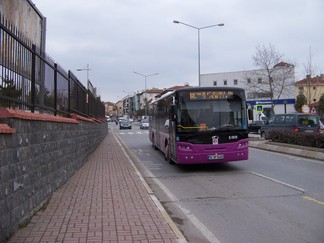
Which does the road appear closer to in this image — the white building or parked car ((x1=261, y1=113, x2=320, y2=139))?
parked car ((x1=261, y1=113, x2=320, y2=139))

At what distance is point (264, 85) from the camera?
65125 mm

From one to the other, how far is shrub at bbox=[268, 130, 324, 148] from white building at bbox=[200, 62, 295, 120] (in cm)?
950

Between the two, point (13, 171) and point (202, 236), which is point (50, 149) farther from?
point (202, 236)

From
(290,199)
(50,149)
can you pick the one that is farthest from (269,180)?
(50,149)

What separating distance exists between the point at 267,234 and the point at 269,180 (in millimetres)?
5292

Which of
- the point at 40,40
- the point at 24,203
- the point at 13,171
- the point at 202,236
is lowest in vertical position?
the point at 202,236

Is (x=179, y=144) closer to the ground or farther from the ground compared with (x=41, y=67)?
closer to the ground

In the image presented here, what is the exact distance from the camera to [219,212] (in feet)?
24.5

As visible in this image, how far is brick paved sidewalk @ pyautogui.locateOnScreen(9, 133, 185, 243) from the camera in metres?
5.47

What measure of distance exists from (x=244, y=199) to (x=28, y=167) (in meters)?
4.67

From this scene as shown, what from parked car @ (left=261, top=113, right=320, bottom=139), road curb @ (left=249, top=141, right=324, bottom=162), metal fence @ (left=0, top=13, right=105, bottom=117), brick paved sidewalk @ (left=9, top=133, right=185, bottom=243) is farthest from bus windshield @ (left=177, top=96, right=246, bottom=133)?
parked car @ (left=261, top=113, right=320, bottom=139)

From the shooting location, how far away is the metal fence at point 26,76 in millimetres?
5941

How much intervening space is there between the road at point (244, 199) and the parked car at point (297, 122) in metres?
8.54

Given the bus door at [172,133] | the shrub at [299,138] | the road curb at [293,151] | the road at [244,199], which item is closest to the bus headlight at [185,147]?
the bus door at [172,133]
